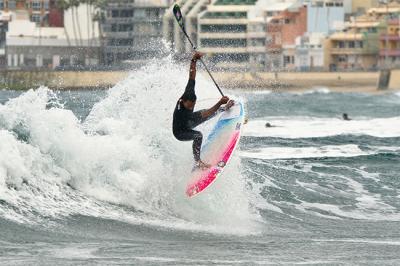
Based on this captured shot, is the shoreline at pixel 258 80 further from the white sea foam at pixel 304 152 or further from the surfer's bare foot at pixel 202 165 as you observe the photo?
the surfer's bare foot at pixel 202 165

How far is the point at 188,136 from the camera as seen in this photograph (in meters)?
20.2

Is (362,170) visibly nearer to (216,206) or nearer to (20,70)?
(216,206)

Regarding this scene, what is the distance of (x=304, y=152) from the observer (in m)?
37.6

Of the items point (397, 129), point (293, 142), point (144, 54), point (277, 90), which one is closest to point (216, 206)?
point (293, 142)

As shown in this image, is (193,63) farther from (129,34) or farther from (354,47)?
(129,34)

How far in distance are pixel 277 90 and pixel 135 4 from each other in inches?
985

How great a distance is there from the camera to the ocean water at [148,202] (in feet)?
59.8

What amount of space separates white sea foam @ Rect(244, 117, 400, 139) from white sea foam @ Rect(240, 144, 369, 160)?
6107 millimetres

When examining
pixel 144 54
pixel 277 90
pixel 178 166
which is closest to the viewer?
pixel 178 166

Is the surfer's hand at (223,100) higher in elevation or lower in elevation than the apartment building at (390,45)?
higher

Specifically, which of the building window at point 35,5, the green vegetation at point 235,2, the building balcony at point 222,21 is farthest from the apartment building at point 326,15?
the building window at point 35,5

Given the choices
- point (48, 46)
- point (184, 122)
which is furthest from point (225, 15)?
point (184, 122)

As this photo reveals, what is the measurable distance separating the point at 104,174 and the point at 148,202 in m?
0.89

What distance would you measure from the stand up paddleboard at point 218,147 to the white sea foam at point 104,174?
20.2 inches
